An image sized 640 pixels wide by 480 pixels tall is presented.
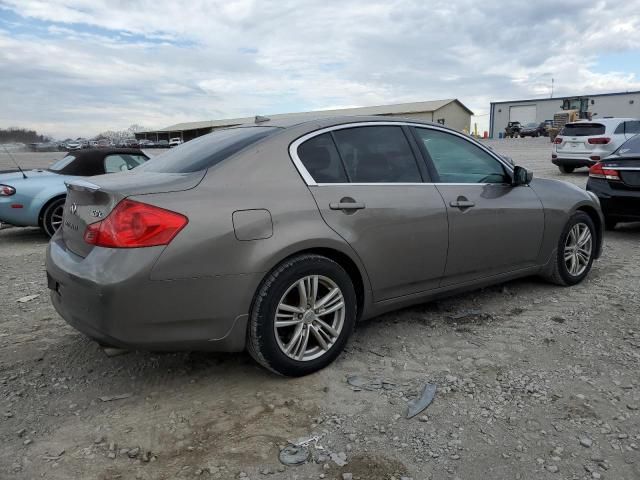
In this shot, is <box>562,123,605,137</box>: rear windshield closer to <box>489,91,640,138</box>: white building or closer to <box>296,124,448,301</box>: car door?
<box>296,124,448,301</box>: car door

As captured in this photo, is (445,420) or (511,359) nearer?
(445,420)

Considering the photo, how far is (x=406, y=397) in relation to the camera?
2.92m

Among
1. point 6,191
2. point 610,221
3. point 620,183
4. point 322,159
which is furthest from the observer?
point 6,191

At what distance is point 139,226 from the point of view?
2.63 metres

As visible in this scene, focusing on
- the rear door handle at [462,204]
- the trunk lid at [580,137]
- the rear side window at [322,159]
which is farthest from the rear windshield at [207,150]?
the trunk lid at [580,137]

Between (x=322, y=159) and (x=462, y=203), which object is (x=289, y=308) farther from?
(x=462, y=203)

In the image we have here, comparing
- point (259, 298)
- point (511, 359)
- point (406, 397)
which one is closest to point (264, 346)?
point (259, 298)

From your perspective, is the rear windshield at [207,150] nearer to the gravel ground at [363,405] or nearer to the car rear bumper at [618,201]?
the gravel ground at [363,405]

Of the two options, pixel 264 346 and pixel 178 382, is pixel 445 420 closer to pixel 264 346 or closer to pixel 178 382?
pixel 264 346

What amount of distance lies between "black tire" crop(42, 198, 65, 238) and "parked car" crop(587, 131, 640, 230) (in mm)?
7375

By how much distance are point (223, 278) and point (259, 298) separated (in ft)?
0.80

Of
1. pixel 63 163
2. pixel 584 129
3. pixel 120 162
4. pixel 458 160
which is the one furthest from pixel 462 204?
pixel 584 129

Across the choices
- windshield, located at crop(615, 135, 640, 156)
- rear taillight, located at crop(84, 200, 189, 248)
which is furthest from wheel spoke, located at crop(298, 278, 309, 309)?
windshield, located at crop(615, 135, 640, 156)

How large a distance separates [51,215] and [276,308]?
19.3ft
